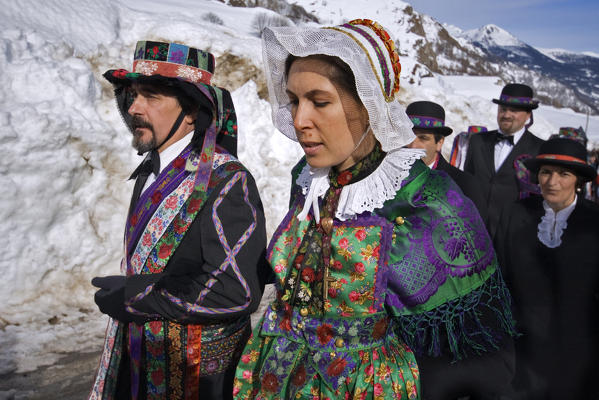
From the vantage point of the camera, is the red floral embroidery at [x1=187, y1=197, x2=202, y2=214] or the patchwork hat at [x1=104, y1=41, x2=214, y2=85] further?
the patchwork hat at [x1=104, y1=41, x2=214, y2=85]

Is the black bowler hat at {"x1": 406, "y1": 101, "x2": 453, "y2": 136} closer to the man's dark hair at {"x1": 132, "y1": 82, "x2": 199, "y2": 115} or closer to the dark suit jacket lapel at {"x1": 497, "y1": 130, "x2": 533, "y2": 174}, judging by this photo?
the dark suit jacket lapel at {"x1": 497, "y1": 130, "x2": 533, "y2": 174}

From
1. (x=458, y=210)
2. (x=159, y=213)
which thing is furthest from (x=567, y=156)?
(x=159, y=213)

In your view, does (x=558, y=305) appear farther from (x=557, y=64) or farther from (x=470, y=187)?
(x=557, y=64)

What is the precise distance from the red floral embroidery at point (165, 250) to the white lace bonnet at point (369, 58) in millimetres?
936

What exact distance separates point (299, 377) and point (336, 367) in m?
0.13

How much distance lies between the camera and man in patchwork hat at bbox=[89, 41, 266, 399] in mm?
1803

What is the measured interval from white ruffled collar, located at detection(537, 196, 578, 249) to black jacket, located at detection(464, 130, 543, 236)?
74.7 inches

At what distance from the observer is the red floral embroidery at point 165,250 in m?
1.87

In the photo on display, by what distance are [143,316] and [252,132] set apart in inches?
251

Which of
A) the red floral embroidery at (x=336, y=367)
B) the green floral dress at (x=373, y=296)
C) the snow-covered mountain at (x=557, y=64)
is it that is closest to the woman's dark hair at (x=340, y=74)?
the green floral dress at (x=373, y=296)

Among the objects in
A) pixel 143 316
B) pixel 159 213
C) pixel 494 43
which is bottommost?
pixel 143 316

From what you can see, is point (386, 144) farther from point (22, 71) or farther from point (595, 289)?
point (22, 71)

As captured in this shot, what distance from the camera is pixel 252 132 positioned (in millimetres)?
7973

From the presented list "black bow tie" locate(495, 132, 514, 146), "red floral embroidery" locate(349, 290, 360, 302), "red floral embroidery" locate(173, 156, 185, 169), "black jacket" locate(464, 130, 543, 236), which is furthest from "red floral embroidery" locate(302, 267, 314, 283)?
"black bow tie" locate(495, 132, 514, 146)
